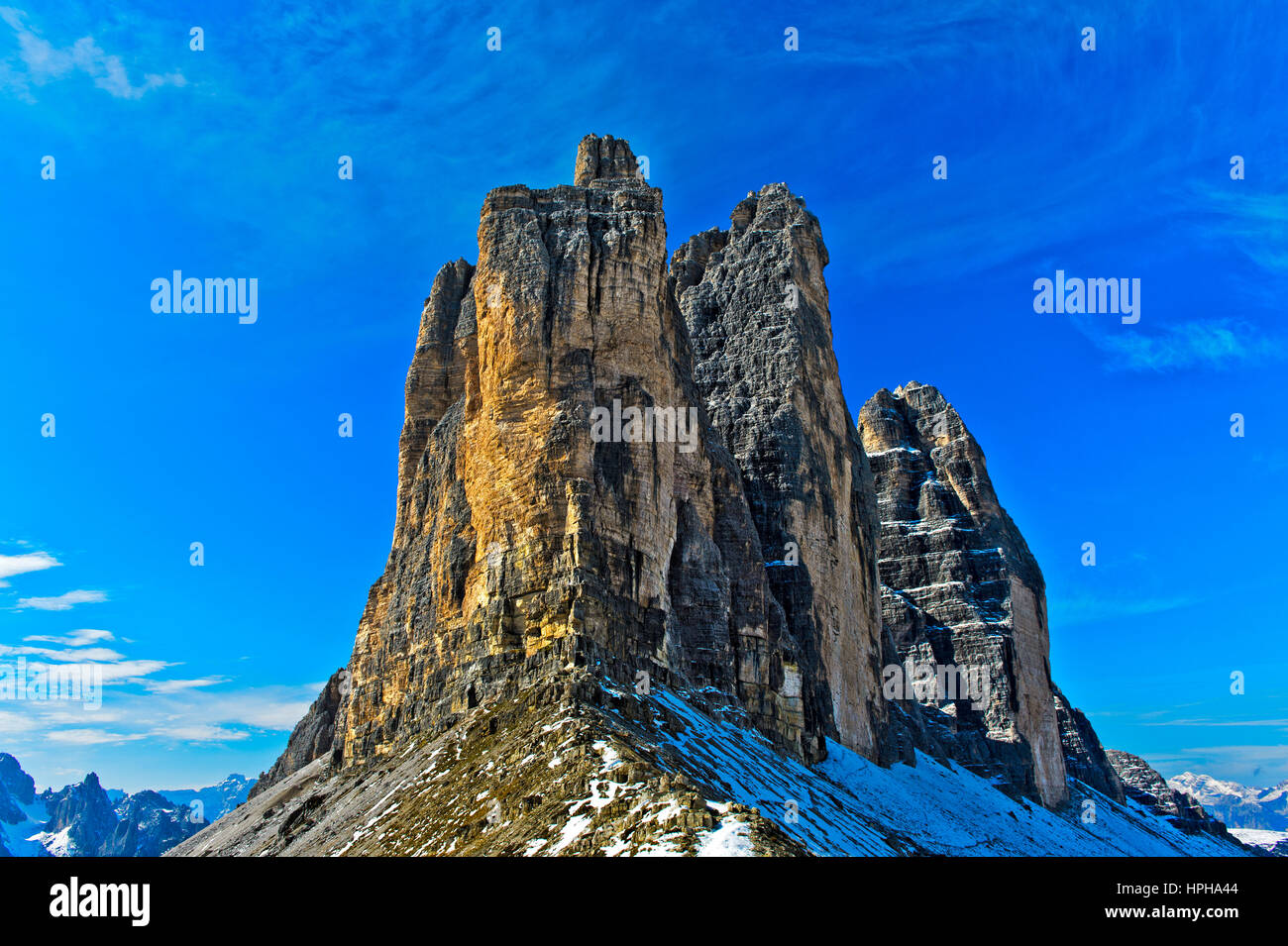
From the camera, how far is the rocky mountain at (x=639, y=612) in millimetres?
49156

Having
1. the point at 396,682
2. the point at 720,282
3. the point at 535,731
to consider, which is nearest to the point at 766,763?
the point at 535,731

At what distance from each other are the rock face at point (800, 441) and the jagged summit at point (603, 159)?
3031 centimetres

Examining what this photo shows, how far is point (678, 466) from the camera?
78.9 m

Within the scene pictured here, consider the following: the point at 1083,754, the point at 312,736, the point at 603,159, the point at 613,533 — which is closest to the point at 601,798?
the point at 613,533

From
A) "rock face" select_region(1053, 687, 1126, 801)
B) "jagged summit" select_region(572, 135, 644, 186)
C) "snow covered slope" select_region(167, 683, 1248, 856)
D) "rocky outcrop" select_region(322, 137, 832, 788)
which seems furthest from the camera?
"rock face" select_region(1053, 687, 1126, 801)

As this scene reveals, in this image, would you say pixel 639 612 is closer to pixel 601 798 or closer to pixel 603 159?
pixel 601 798

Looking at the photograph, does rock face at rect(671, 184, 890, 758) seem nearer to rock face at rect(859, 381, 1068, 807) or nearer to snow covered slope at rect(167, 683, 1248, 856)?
snow covered slope at rect(167, 683, 1248, 856)

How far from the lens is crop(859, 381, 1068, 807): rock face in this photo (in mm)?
137000

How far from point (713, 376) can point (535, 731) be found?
71271 mm

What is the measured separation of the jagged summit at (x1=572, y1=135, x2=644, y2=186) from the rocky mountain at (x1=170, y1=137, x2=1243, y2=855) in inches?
9.3

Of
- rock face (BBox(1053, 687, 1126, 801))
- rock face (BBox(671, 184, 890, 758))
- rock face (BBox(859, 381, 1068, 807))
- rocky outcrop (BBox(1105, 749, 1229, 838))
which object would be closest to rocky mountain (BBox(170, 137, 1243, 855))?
rock face (BBox(671, 184, 890, 758))

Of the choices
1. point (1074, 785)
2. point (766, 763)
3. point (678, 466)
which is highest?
point (678, 466)
